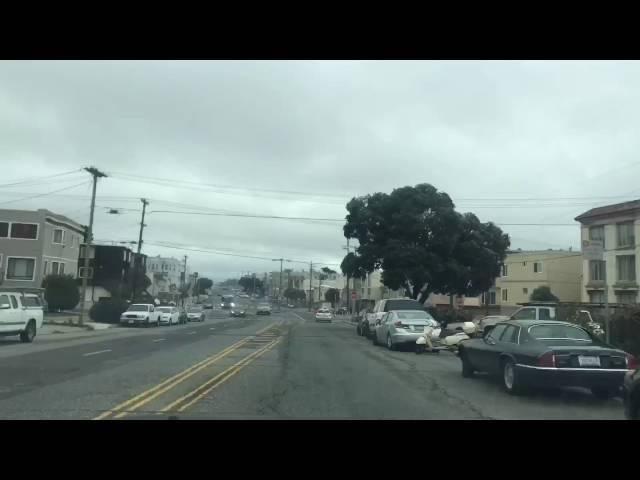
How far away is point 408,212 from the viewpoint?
137 feet

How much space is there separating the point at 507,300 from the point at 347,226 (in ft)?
92.8

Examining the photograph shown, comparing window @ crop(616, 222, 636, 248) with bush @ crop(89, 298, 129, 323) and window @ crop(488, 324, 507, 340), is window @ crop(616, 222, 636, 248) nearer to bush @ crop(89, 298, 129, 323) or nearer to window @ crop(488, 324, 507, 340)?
bush @ crop(89, 298, 129, 323)

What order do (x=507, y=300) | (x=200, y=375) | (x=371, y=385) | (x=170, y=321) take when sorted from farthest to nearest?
(x=507, y=300) → (x=170, y=321) → (x=200, y=375) → (x=371, y=385)

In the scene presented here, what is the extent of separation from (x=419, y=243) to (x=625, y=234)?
15.6 metres

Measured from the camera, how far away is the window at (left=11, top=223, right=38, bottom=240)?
54.2m

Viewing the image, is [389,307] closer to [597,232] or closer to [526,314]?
[526,314]

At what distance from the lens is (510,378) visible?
1171 centimetres

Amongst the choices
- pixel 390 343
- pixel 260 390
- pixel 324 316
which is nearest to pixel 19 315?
pixel 390 343

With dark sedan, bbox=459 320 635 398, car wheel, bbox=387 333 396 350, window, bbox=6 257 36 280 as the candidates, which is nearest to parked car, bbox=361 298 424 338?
car wheel, bbox=387 333 396 350

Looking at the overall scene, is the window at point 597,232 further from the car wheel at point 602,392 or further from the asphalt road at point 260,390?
the car wheel at point 602,392

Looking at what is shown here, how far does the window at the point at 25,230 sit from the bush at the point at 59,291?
3.83 m

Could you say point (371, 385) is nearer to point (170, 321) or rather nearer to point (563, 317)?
point (563, 317)

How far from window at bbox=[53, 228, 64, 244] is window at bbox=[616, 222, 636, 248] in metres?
46.0
